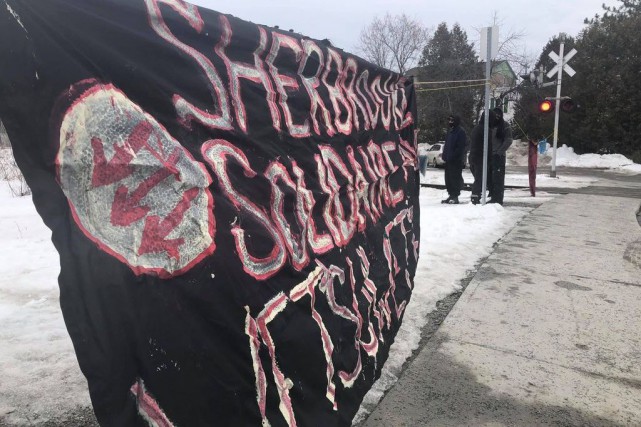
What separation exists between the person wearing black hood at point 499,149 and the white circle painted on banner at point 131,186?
8.58m

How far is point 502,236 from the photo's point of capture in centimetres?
690

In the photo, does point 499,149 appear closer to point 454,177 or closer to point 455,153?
point 455,153

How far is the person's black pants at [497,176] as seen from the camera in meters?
9.29

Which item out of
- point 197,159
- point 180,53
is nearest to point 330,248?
point 197,159

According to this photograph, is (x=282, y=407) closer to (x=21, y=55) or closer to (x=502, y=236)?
(x=21, y=55)

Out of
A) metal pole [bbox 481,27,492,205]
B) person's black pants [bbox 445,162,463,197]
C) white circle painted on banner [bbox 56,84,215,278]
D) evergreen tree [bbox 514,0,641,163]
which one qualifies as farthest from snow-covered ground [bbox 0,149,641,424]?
evergreen tree [bbox 514,0,641,163]

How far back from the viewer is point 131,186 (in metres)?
1.56

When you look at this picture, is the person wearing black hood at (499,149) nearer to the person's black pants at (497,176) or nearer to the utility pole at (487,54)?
the person's black pants at (497,176)

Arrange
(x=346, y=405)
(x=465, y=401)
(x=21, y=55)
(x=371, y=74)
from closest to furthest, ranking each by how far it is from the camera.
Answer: (x=21, y=55) < (x=346, y=405) < (x=465, y=401) < (x=371, y=74)

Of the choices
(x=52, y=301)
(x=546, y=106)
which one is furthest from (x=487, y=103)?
(x=52, y=301)

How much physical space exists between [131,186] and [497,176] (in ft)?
29.2

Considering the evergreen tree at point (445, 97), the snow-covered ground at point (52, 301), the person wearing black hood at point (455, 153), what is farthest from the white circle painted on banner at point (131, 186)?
the evergreen tree at point (445, 97)

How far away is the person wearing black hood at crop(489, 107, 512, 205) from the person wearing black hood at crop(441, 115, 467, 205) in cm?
69

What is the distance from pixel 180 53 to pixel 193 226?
2.05 ft
